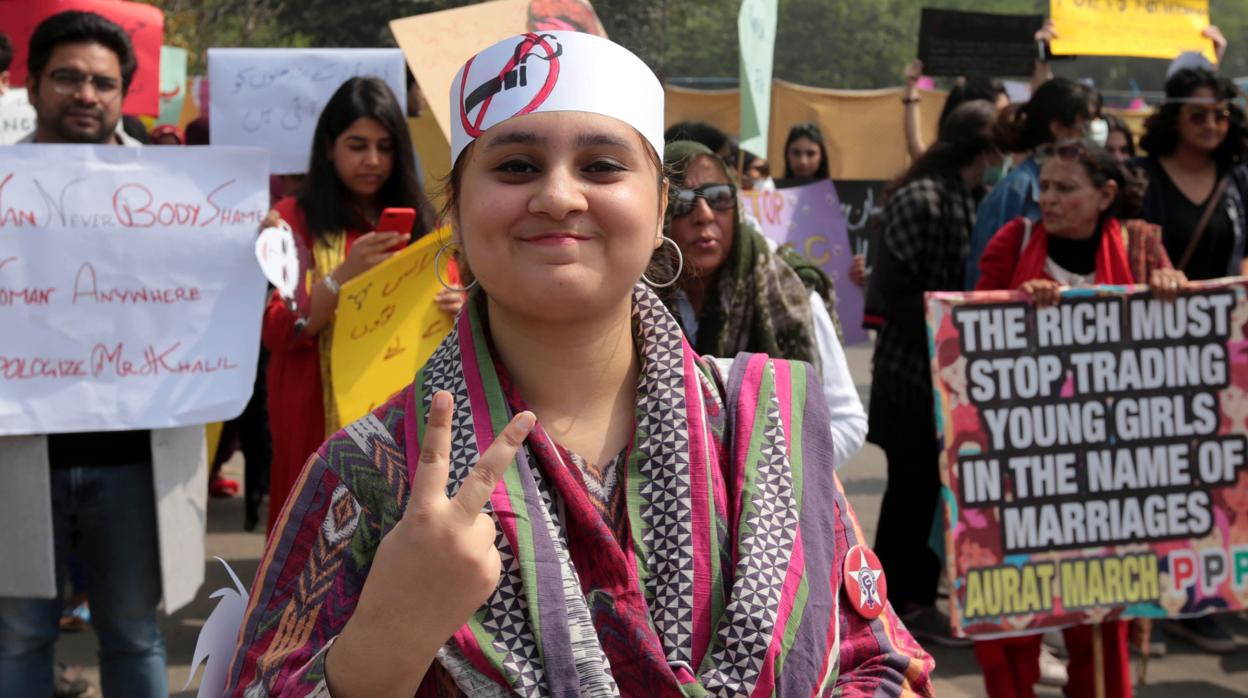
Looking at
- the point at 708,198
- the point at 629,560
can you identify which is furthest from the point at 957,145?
the point at 629,560

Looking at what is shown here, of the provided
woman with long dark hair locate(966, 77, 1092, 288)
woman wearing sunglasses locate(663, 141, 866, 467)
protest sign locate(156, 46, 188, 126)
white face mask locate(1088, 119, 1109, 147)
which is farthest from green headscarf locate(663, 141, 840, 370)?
protest sign locate(156, 46, 188, 126)

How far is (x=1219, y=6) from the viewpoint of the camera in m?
59.0

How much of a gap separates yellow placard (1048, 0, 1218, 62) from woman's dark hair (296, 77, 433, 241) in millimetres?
4412

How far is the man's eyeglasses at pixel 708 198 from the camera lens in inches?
129

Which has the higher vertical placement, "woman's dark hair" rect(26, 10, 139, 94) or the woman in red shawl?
"woman's dark hair" rect(26, 10, 139, 94)

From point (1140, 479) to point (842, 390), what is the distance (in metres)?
1.34

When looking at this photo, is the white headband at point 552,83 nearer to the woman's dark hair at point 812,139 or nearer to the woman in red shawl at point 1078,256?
the woman in red shawl at point 1078,256

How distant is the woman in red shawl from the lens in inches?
164

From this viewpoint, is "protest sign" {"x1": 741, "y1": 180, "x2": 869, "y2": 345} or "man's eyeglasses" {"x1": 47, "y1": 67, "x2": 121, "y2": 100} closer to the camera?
"man's eyeglasses" {"x1": 47, "y1": 67, "x2": 121, "y2": 100}

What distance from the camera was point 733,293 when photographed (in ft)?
10.9

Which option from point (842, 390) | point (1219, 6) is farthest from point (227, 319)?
point (1219, 6)

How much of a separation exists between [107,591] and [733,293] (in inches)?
70.0

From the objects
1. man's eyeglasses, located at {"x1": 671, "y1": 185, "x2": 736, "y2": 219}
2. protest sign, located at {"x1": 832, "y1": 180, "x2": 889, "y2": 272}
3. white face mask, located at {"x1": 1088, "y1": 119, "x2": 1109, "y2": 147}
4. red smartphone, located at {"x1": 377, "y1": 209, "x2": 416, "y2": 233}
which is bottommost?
protest sign, located at {"x1": 832, "y1": 180, "x2": 889, "y2": 272}

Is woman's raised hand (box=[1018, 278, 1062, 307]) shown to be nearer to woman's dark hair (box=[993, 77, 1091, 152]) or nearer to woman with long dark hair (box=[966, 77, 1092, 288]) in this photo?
woman with long dark hair (box=[966, 77, 1092, 288])
